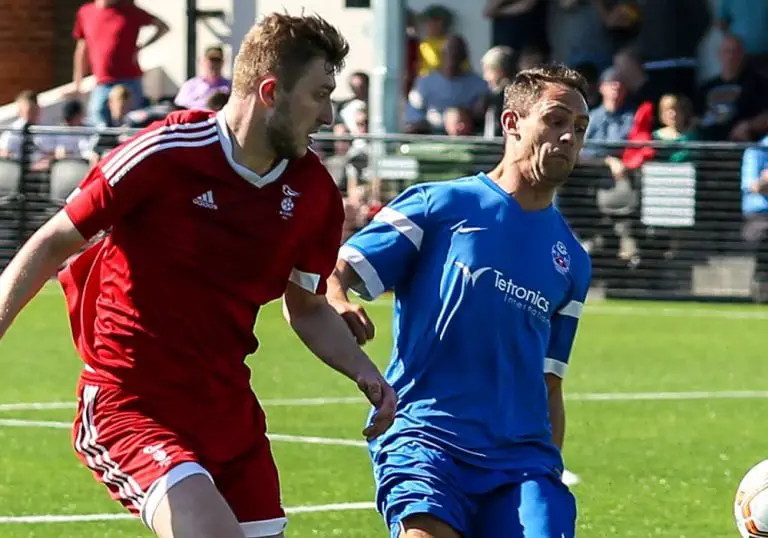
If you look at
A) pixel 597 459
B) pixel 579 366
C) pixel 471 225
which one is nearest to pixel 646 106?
pixel 579 366

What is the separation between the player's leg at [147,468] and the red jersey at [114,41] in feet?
53.2

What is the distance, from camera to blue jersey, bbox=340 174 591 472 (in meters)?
6.15

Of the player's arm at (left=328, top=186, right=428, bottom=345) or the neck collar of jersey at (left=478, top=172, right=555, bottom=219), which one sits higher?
the neck collar of jersey at (left=478, top=172, right=555, bottom=219)

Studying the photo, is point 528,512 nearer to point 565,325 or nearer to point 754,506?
point 565,325

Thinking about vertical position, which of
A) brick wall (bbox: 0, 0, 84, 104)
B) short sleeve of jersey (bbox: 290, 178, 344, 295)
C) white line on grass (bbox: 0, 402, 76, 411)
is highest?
short sleeve of jersey (bbox: 290, 178, 344, 295)

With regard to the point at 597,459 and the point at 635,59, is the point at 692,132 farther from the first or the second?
the point at 597,459

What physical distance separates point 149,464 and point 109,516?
3.57 meters

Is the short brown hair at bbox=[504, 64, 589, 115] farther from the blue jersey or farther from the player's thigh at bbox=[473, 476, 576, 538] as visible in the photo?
the player's thigh at bbox=[473, 476, 576, 538]

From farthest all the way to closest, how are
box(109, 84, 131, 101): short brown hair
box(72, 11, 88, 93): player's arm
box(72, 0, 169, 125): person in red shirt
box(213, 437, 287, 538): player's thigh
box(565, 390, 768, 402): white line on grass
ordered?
box(72, 11, 88, 93): player's arm < box(72, 0, 169, 125): person in red shirt < box(109, 84, 131, 101): short brown hair < box(565, 390, 768, 402): white line on grass < box(213, 437, 287, 538): player's thigh

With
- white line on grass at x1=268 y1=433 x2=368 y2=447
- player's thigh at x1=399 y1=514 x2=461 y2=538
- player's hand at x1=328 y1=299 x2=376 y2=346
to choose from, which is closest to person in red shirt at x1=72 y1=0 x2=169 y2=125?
white line on grass at x1=268 y1=433 x2=368 y2=447

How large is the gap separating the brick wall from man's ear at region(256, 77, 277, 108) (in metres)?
21.4

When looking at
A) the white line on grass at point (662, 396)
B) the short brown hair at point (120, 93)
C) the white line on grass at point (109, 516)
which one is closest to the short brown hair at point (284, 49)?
the white line on grass at point (109, 516)

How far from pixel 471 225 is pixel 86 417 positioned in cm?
145

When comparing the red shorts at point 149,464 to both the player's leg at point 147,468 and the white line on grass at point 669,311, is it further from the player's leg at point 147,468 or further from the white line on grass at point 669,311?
the white line on grass at point 669,311
